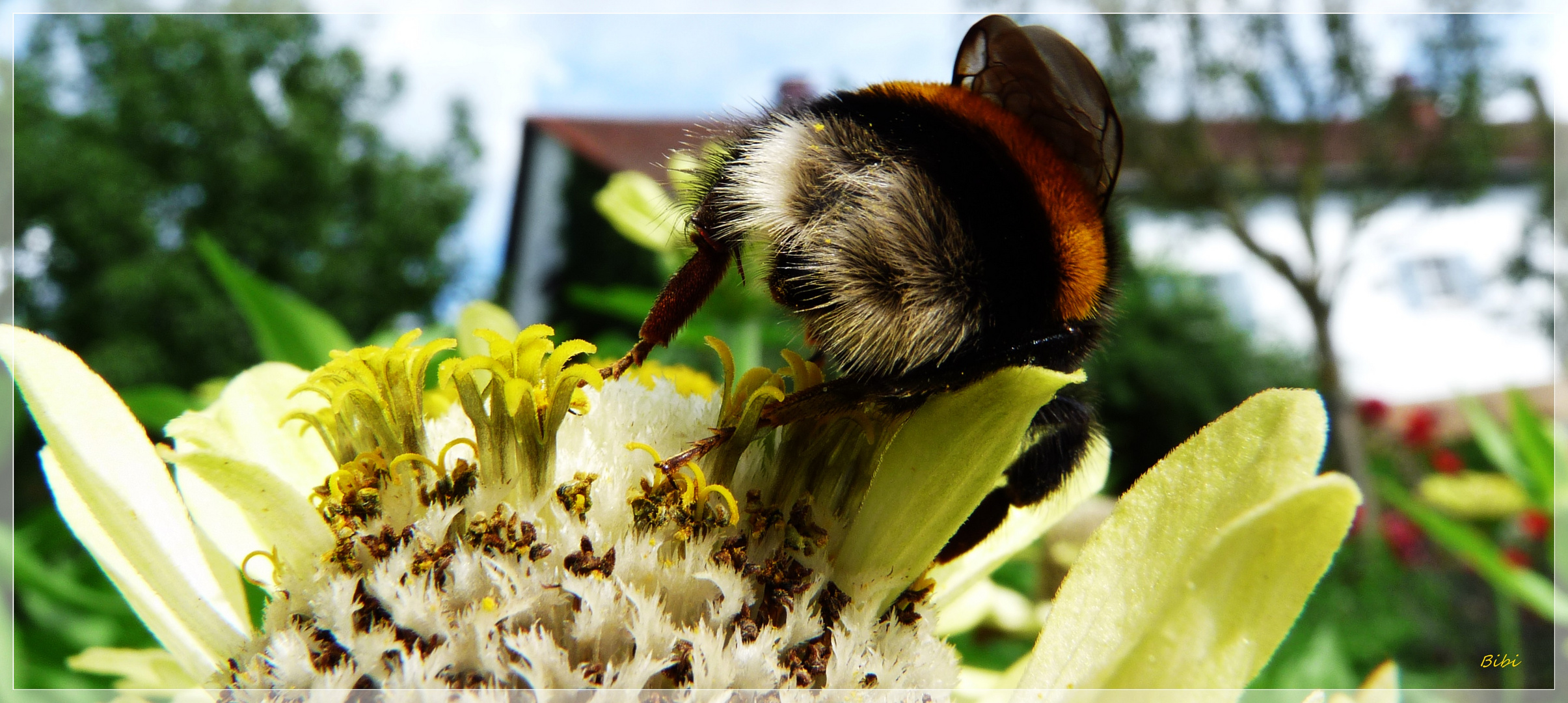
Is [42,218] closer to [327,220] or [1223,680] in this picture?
[327,220]

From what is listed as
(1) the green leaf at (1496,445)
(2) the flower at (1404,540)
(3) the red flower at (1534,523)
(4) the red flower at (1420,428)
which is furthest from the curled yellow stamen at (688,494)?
(4) the red flower at (1420,428)

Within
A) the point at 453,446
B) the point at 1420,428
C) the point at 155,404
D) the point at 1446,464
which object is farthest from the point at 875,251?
the point at 1420,428

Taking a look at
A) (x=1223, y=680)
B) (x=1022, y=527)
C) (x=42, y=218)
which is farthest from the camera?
(x=42, y=218)

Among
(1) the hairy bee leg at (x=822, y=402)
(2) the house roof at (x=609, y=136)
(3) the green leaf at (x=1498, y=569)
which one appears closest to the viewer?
(1) the hairy bee leg at (x=822, y=402)

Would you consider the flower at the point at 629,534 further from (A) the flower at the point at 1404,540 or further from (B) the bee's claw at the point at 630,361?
(A) the flower at the point at 1404,540

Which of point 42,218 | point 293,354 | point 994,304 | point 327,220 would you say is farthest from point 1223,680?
point 327,220
